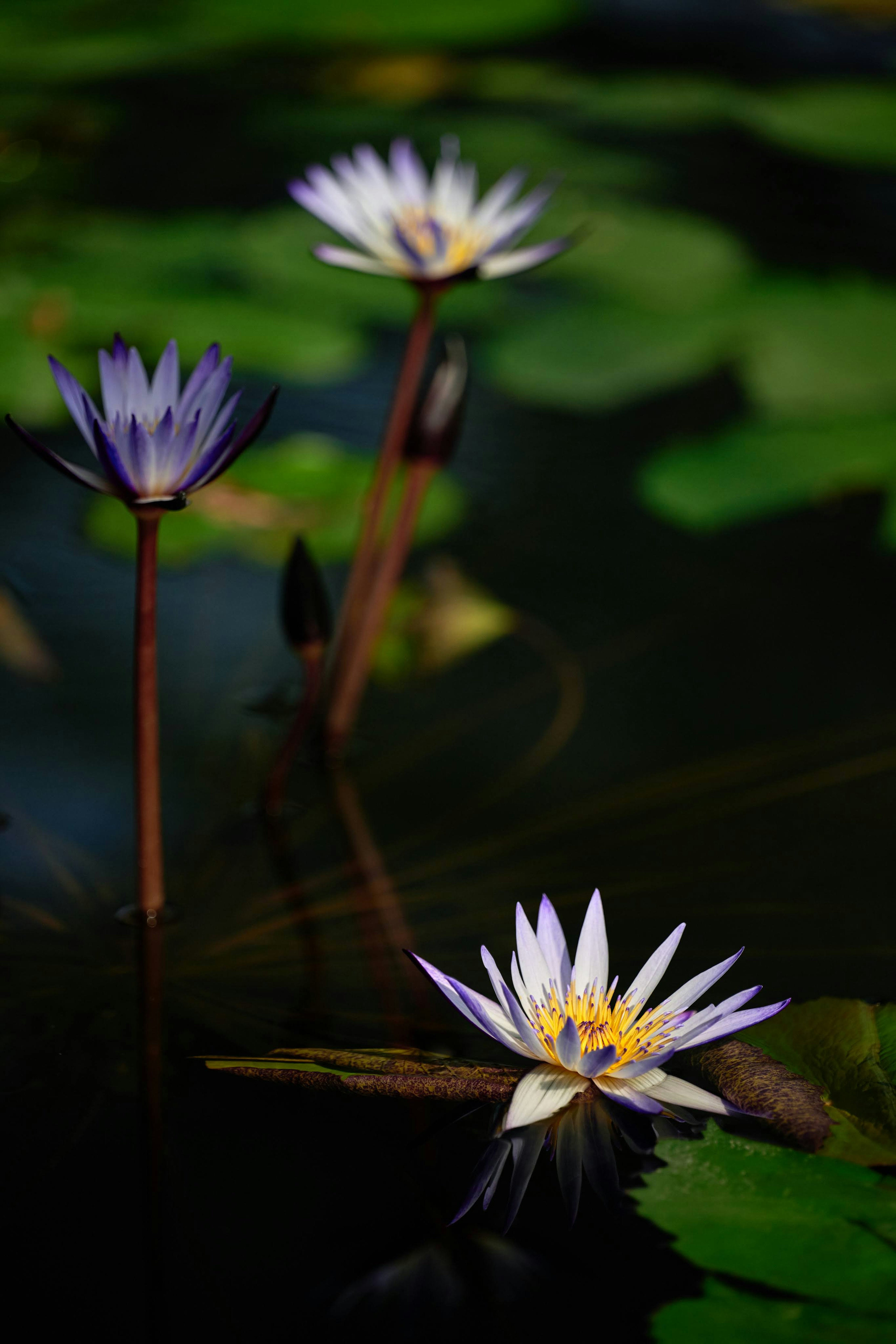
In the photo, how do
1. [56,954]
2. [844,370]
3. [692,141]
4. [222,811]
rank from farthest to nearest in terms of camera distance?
[692,141] < [844,370] < [222,811] < [56,954]

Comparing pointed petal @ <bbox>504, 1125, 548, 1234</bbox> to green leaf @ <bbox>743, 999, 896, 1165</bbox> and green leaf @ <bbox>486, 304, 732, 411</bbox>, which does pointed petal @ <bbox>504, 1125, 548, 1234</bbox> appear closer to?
green leaf @ <bbox>743, 999, 896, 1165</bbox>

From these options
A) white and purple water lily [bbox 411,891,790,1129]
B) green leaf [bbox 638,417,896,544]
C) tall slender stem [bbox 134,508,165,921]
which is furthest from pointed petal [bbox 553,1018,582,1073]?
green leaf [bbox 638,417,896,544]

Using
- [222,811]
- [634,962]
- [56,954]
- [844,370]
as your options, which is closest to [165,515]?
[222,811]

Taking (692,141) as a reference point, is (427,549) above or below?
below

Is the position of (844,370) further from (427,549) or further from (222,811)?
(222,811)

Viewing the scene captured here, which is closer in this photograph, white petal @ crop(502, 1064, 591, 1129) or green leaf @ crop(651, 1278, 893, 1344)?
green leaf @ crop(651, 1278, 893, 1344)

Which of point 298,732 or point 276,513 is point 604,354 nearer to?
point 276,513

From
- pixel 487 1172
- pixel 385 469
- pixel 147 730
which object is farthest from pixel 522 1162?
pixel 385 469
